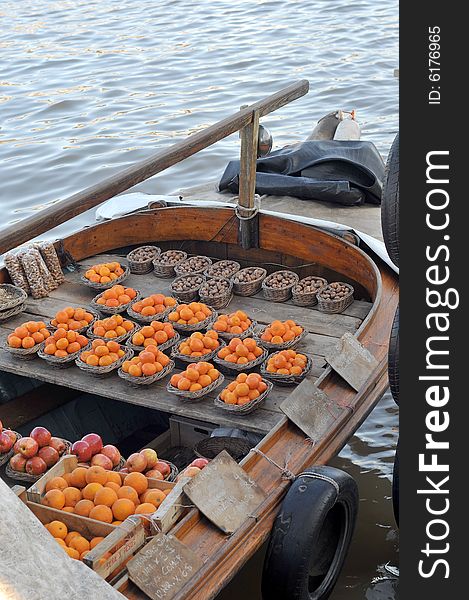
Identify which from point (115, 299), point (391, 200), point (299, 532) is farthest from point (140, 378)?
point (391, 200)

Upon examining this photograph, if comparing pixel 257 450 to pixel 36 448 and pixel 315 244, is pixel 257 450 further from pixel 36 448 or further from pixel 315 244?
pixel 315 244

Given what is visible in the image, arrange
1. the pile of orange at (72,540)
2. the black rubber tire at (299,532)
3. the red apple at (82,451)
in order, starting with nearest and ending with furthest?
the pile of orange at (72,540), the black rubber tire at (299,532), the red apple at (82,451)

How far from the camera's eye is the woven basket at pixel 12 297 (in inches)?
203

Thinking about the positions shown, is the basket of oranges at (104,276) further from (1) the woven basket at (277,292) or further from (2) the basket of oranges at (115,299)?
(1) the woven basket at (277,292)

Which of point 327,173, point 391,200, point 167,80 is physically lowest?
point 167,80

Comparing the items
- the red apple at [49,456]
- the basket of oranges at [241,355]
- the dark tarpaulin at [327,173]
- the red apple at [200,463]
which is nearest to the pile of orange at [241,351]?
the basket of oranges at [241,355]

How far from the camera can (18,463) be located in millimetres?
3896

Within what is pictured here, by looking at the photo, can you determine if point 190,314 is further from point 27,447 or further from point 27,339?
point 27,447

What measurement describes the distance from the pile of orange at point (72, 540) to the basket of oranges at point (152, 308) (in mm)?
1891

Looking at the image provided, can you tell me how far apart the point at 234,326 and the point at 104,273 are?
1076 millimetres

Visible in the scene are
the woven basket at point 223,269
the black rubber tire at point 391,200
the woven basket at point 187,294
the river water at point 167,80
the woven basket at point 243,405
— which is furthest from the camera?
the river water at point 167,80

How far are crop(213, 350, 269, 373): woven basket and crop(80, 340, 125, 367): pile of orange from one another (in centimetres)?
52

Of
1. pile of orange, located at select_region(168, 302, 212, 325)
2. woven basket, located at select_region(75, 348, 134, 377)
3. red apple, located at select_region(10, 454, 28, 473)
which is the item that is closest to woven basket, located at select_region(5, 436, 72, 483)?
red apple, located at select_region(10, 454, 28, 473)

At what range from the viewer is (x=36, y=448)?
3.92 metres
